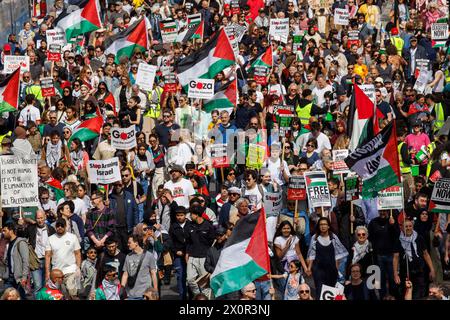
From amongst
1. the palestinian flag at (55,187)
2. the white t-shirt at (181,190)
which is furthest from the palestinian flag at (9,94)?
the white t-shirt at (181,190)

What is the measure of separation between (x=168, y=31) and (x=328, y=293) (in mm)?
15261

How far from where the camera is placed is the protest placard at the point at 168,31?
33281mm

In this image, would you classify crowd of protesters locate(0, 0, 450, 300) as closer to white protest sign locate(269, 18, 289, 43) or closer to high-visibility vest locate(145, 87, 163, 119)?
high-visibility vest locate(145, 87, 163, 119)

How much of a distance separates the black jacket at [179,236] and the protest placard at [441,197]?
127 inches

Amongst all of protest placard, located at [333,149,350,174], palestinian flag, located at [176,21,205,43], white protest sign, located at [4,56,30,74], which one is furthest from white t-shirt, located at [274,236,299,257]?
palestinian flag, located at [176,21,205,43]

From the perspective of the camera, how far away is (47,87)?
2894cm

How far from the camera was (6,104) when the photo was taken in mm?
27172

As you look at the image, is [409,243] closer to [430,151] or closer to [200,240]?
[200,240]

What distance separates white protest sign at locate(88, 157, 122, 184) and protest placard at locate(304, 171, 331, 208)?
9.41 feet

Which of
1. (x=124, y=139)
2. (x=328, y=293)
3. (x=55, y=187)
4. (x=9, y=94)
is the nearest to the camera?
(x=328, y=293)

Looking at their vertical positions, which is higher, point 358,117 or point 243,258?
point 358,117

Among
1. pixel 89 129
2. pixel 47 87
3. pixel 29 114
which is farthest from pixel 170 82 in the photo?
pixel 89 129

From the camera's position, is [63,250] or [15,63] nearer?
[63,250]

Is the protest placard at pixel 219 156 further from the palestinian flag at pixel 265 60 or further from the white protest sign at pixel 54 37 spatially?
the white protest sign at pixel 54 37
